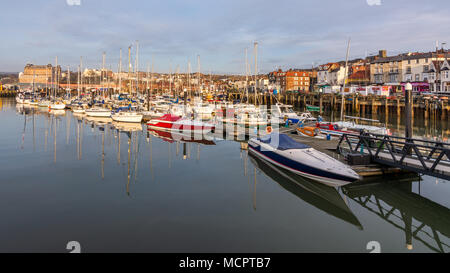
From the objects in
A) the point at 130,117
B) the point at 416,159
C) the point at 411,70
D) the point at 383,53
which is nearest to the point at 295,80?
the point at 383,53

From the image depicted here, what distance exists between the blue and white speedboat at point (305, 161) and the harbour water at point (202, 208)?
58cm

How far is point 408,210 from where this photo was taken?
11523mm

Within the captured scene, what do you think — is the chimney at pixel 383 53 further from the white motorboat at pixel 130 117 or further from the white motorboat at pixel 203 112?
the white motorboat at pixel 130 117

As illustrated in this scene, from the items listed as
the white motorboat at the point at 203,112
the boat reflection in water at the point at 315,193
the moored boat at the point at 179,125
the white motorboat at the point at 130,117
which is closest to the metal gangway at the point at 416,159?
the boat reflection in water at the point at 315,193

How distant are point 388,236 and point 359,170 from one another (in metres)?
5.22

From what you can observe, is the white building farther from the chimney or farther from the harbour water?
the harbour water

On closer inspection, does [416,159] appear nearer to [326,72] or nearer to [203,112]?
[203,112]

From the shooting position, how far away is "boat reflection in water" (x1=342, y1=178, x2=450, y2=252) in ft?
31.1

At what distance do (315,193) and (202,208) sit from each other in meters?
5.31

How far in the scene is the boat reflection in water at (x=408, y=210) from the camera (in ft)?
31.1

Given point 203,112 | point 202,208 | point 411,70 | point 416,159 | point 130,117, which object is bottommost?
point 202,208

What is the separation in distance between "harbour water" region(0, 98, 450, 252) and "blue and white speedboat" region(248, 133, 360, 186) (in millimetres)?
583

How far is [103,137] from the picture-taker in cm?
2817
